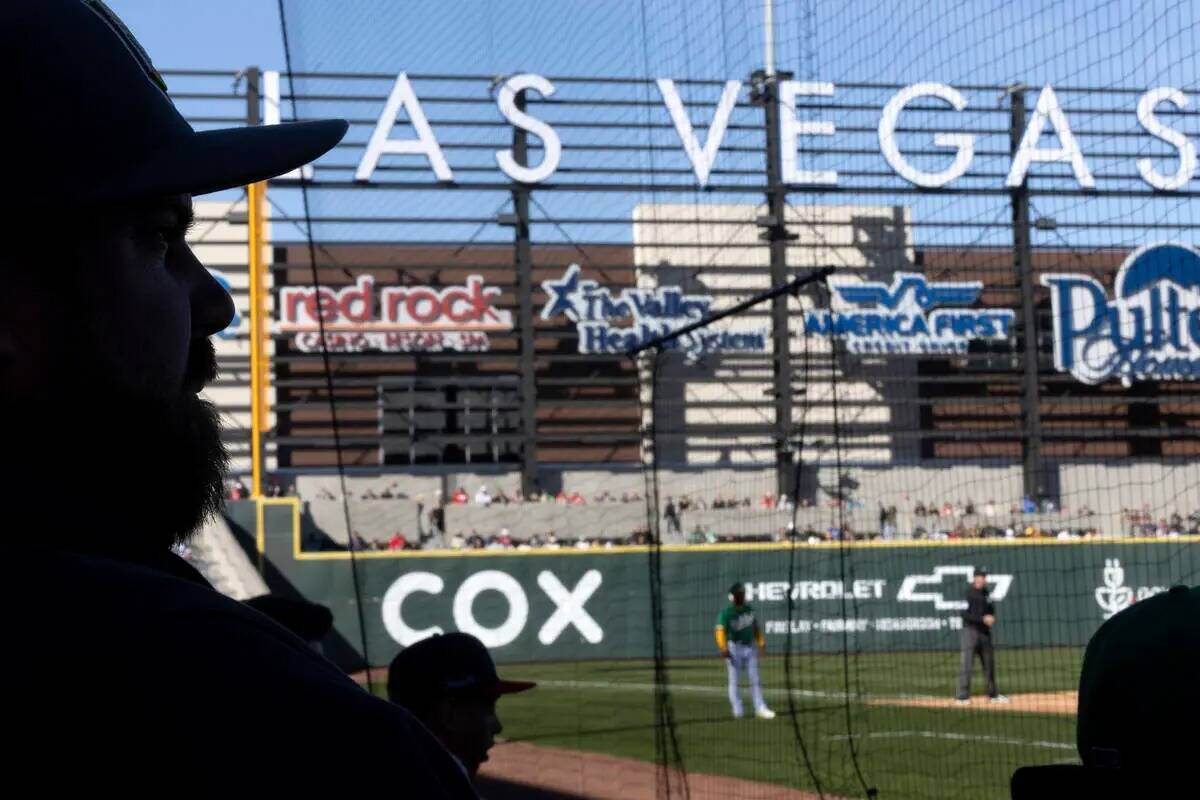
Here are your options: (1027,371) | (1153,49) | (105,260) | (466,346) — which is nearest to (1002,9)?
(1153,49)

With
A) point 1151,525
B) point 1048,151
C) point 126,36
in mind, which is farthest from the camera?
point 1151,525

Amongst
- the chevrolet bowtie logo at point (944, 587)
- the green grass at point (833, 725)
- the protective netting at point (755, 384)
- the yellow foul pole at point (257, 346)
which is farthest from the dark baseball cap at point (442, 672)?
the yellow foul pole at point (257, 346)

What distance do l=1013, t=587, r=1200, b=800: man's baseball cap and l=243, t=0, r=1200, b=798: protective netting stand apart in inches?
184

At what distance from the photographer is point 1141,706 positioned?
157 centimetres

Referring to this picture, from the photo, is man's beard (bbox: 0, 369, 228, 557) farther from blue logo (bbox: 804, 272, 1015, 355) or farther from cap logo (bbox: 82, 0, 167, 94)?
blue logo (bbox: 804, 272, 1015, 355)

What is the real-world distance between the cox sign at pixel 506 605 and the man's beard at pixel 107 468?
2298 cm

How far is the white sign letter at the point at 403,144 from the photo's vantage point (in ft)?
105

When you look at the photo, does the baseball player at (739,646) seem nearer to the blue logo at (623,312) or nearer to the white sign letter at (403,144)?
the white sign letter at (403,144)

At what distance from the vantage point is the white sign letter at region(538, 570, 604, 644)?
79.9 ft

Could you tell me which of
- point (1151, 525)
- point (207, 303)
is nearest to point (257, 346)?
point (1151, 525)

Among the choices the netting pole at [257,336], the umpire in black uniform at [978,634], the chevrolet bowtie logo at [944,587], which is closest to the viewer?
the umpire in black uniform at [978,634]

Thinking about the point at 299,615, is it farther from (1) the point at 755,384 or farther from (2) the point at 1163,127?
(1) the point at 755,384

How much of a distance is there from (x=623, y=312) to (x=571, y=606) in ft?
36.2

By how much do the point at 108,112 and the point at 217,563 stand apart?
24.7 m
